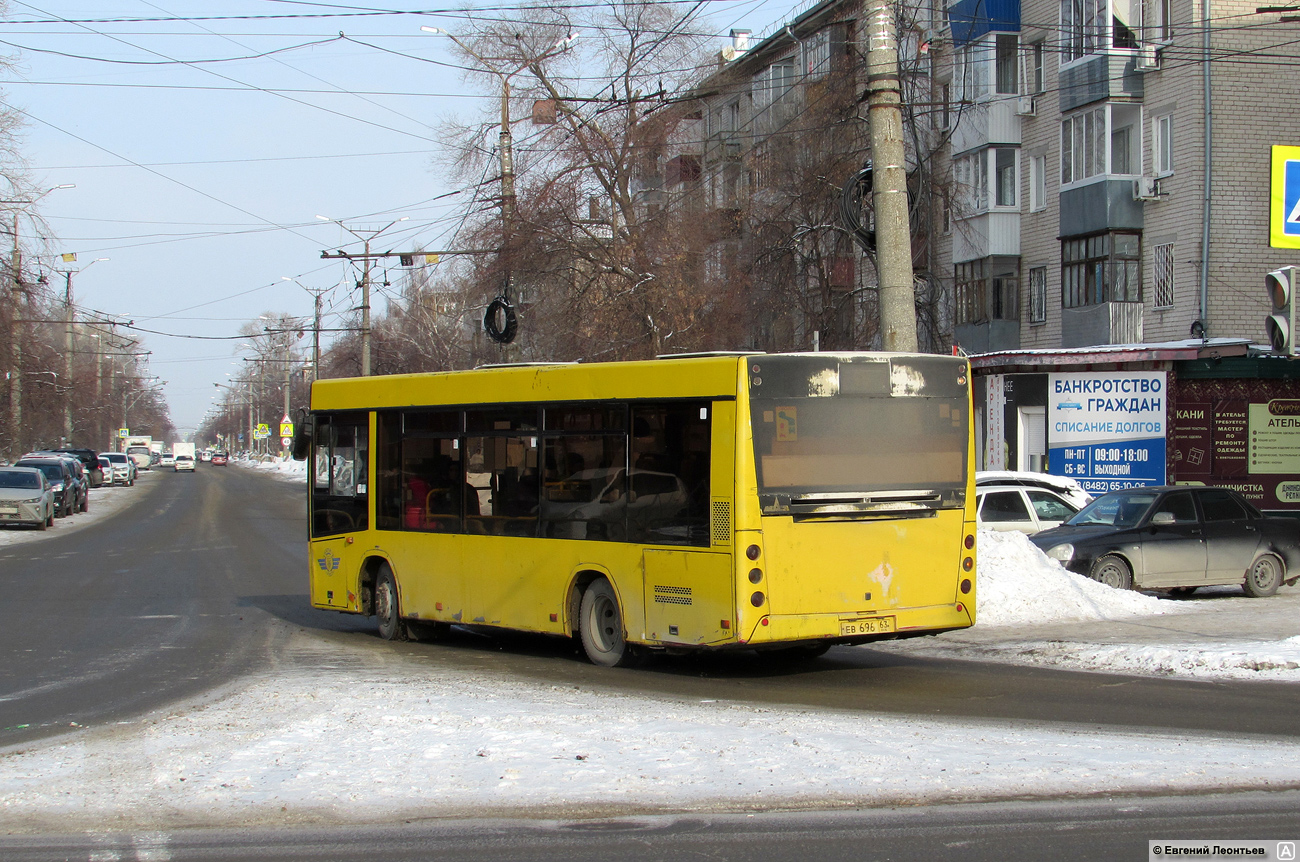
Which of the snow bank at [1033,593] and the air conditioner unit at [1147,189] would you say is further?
the air conditioner unit at [1147,189]

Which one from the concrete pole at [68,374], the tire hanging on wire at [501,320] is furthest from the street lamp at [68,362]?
the tire hanging on wire at [501,320]

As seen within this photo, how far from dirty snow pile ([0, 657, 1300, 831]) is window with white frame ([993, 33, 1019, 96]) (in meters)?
33.0

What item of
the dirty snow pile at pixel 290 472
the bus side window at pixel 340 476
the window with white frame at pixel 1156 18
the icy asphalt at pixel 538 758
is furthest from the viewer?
the dirty snow pile at pixel 290 472

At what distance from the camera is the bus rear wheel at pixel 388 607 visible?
46.5ft

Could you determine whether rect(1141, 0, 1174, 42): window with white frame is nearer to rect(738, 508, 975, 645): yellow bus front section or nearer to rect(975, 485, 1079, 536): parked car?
rect(975, 485, 1079, 536): parked car

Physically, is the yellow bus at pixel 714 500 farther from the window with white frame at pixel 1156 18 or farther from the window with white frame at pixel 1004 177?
the window with white frame at pixel 1004 177

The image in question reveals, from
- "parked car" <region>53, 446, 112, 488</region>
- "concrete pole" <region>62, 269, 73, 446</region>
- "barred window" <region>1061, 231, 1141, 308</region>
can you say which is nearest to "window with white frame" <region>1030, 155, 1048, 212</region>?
"barred window" <region>1061, 231, 1141, 308</region>

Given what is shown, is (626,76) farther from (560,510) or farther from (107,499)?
(107,499)

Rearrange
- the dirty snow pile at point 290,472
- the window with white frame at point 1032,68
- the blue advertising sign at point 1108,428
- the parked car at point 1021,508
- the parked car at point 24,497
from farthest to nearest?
the dirty snow pile at point 290,472 → the window with white frame at point 1032,68 → the parked car at point 24,497 → the blue advertising sign at point 1108,428 → the parked car at point 1021,508

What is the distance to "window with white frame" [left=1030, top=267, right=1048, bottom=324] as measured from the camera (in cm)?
3697

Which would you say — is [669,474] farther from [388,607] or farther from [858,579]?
[388,607]

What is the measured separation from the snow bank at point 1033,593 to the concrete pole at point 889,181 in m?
2.63

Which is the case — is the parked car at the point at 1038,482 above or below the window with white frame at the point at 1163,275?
below

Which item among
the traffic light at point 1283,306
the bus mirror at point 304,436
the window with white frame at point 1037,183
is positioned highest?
the window with white frame at point 1037,183
